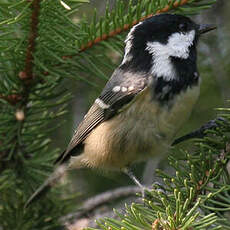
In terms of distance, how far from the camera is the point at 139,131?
4.75ft

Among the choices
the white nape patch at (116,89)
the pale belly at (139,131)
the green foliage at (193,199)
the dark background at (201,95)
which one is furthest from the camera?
the dark background at (201,95)

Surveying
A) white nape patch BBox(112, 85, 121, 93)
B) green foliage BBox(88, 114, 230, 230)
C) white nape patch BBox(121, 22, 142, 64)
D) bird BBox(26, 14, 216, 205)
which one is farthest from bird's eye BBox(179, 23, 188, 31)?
green foliage BBox(88, 114, 230, 230)

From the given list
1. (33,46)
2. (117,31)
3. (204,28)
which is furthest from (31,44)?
(204,28)

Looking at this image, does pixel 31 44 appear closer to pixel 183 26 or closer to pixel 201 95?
pixel 183 26

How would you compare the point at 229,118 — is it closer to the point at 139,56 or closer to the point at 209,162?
the point at 209,162

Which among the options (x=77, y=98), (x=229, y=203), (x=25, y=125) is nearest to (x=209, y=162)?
(x=229, y=203)

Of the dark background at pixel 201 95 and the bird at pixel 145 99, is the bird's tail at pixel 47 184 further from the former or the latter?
the dark background at pixel 201 95

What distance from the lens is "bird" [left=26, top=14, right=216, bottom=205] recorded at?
4.66ft

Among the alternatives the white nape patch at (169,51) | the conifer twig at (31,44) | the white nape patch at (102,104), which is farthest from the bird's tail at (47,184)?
the white nape patch at (169,51)

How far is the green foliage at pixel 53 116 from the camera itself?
990 millimetres

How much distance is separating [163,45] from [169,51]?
3 cm

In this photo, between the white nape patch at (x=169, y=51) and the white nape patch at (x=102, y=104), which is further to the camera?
the white nape patch at (x=102, y=104)

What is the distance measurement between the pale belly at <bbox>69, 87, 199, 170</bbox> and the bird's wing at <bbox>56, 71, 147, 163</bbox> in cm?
3

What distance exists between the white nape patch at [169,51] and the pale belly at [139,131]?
0.33ft
